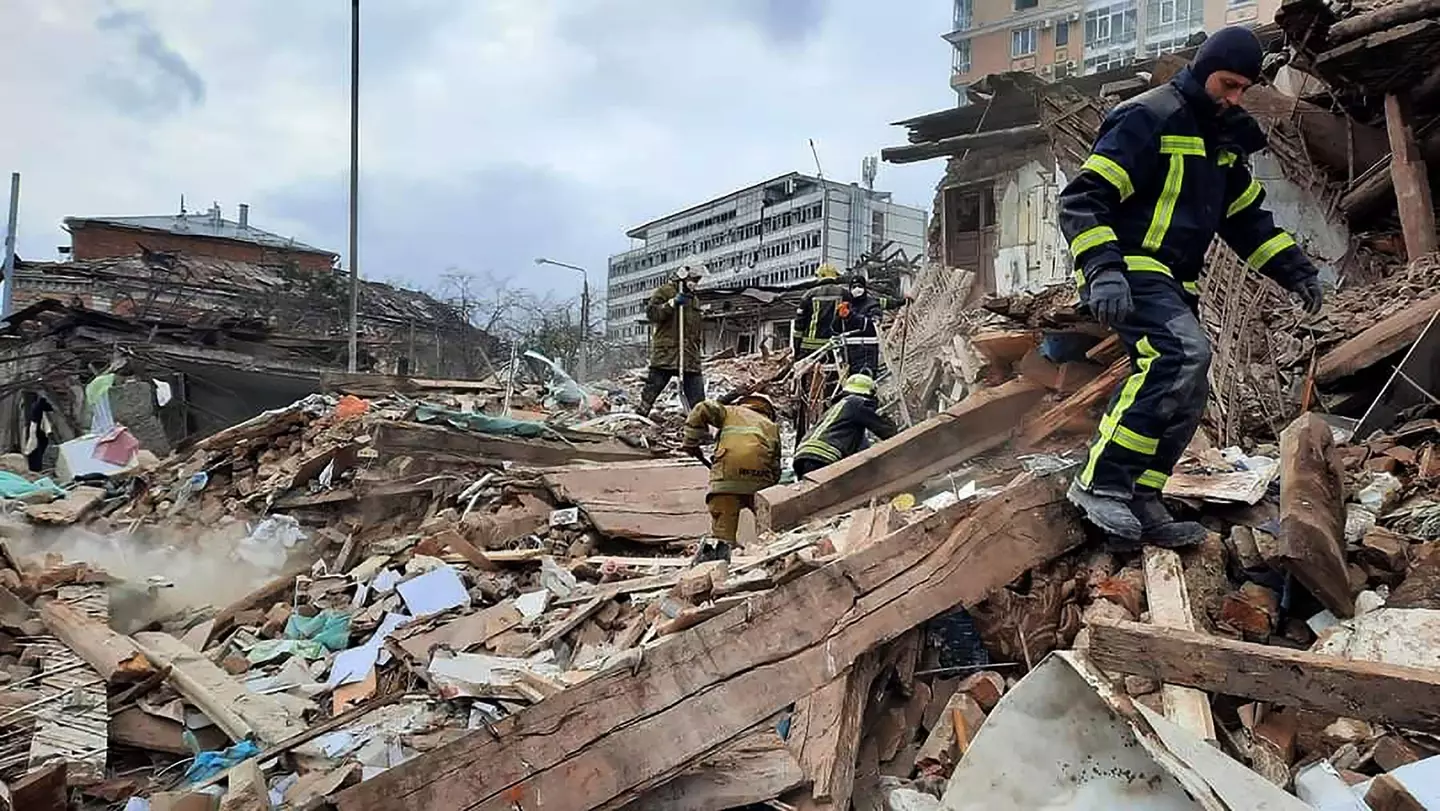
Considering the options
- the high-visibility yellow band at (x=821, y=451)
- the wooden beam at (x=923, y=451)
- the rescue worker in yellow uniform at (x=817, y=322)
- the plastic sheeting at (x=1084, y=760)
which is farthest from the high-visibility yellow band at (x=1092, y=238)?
the rescue worker in yellow uniform at (x=817, y=322)

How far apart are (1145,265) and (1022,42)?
44.3 metres

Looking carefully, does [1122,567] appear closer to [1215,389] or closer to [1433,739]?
[1433,739]

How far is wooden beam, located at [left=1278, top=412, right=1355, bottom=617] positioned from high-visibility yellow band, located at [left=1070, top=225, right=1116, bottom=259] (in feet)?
2.81

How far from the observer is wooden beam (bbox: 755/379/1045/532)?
4.20 meters

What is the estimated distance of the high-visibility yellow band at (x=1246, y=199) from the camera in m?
3.22

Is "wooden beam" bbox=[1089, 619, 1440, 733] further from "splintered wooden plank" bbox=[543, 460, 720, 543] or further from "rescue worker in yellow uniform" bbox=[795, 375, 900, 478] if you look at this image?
"splintered wooden plank" bbox=[543, 460, 720, 543]

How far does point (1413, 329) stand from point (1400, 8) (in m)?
3.20

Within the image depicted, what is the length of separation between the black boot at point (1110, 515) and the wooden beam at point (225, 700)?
2844 millimetres

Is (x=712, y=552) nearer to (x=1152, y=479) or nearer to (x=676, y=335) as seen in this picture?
(x=1152, y=479)

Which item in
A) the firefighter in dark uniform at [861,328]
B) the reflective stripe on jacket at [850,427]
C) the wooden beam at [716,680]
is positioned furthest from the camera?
the firefighter in dark uniform at [861,328]

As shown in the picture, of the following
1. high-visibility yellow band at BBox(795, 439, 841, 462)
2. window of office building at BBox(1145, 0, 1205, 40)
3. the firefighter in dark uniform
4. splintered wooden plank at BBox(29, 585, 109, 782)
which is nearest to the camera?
splintered wooden plank at BBox(29, 585, 109, 782)

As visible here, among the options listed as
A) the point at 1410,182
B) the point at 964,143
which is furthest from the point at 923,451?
the point at 964,143

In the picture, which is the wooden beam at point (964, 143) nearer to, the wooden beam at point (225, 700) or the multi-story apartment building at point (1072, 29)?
the wooden beam at point (225, 700)

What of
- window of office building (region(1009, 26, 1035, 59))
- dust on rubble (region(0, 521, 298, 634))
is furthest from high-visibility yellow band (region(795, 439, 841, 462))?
window of office building (region(1009, 26, 1035, 59))
